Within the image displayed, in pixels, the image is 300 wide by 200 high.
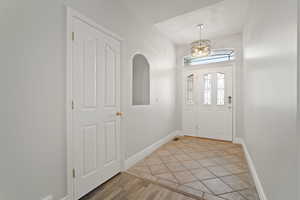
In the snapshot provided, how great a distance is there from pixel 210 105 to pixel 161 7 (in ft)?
9.44

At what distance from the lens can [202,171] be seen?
219 cm

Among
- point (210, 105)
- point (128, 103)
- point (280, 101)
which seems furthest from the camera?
point (210, 105)

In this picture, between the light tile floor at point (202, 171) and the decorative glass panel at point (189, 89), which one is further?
the decorative glass panel at point (189, 89)

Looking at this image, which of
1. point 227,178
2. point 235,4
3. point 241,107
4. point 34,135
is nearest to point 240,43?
point 235,4

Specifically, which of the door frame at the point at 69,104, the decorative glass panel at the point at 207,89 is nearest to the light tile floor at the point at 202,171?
the door frame at the point at 69,104

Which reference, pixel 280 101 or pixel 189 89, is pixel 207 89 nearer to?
pixel 189 89

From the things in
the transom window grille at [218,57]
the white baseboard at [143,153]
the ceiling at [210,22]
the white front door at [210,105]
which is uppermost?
the ceiling at [210,22]

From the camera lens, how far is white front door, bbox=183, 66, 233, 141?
3.74m

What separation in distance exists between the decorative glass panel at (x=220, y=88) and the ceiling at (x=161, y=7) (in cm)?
209

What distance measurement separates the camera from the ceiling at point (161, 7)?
226 centimetres

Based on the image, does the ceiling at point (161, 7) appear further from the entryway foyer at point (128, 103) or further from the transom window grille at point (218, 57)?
the transom window grille at point (218, 57)

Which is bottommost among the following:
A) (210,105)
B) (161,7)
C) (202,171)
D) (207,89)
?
(202,171)

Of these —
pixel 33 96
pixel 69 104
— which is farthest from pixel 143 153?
pixel 33 96

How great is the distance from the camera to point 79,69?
1597mm
